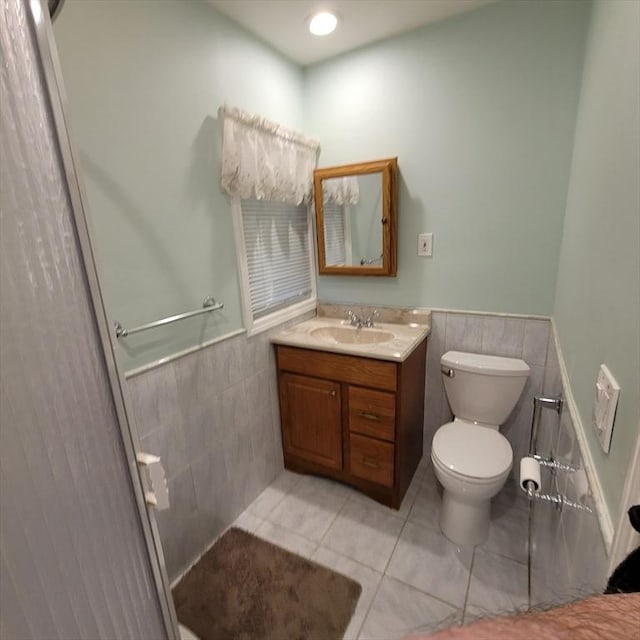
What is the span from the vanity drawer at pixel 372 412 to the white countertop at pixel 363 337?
0.21 meters

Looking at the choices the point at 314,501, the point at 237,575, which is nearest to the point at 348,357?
the point at 314,501

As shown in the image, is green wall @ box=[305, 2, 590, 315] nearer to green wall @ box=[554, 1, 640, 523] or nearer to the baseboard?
green wall @ box=[554, 1, 640, 523]

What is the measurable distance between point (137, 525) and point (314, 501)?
1443mm

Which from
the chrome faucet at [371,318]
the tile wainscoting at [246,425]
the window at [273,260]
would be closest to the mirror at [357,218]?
the window at [273,260]

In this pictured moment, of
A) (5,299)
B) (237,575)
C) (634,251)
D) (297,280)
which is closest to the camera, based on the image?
(5,299)

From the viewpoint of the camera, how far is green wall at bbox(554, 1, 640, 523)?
0.58 meters

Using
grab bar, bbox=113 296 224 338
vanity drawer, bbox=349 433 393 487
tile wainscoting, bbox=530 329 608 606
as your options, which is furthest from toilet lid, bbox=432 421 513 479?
grab bar, bbox=113 296 224 338

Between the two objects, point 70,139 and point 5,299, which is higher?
point 70,139

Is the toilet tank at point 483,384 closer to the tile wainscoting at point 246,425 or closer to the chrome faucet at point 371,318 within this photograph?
the tile wainscoting at point 246,425

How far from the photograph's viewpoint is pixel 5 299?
447 mm

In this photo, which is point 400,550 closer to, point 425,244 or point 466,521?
point 466,521

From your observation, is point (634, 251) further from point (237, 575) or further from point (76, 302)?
point (237, 575)

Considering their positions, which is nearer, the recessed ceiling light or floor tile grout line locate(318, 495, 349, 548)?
the recessed ceiling light

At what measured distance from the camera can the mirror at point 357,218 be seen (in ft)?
6.31
